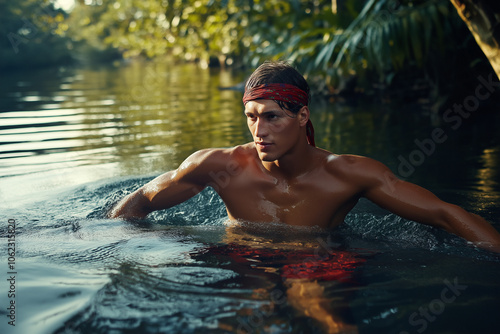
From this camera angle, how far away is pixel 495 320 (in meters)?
2.24

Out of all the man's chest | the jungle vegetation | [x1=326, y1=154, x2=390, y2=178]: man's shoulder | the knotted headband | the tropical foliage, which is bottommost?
the man's chest

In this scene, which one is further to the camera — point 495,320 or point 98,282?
point 98,282

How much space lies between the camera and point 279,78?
2934 millimetres

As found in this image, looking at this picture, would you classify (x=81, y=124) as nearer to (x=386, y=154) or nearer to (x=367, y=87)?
(x=386, y=154)

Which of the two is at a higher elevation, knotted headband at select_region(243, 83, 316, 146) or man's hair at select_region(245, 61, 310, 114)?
man's hair at select_region(245, 61, 310, 114)

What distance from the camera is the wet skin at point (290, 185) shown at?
2844 mm

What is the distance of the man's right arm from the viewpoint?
3.31 meters

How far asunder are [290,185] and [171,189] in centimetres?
80

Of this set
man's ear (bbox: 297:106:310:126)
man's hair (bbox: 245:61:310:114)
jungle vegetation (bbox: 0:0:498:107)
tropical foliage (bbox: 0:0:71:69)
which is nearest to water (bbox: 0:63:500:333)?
man's ear (bbox: 297:106:310:126)

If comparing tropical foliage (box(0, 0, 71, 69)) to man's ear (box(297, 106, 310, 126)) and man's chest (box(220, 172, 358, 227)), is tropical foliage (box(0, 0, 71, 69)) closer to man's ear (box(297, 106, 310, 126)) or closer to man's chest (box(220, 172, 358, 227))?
man's chest (box(220, 172, 358, 227))

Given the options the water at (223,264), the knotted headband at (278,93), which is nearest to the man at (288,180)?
the knotted headband at (278,93)

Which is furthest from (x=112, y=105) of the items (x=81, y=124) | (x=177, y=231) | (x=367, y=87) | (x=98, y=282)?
(x=98, y=282)

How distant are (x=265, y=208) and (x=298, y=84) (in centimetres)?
79

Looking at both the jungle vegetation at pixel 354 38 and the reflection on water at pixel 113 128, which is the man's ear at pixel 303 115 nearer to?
the reflection on water at pixel 113 128
